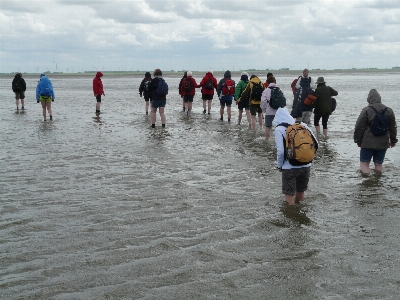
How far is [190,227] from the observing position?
6.75 m

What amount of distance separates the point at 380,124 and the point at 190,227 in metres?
4.70

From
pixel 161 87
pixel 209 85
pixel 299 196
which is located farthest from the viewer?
pixel 209 85

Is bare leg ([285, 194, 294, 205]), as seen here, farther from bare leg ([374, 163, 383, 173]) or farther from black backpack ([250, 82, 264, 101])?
black backpack ([250, 82, 264, 101])

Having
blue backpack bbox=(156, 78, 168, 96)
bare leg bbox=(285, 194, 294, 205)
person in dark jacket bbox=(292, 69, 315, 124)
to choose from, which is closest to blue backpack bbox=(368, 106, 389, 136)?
bare leg bbox=(285, 194, 294, 205)

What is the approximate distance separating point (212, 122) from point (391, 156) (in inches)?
346

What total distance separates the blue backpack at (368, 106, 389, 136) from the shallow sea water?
977 millimetres

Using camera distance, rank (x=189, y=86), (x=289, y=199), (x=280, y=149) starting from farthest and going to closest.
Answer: (x=189, y=86)
(x=289, y=199)
(x=280, y=149)

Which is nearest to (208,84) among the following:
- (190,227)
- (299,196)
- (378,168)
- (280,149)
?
(378,168)

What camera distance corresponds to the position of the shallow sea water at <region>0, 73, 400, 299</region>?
5.03 meters

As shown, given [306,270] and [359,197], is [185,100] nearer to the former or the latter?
[359,197]

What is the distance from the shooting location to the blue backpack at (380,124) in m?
9.27

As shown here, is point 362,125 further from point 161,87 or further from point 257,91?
point 161,87

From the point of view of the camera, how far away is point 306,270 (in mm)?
5359

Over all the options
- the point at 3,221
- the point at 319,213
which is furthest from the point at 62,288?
the point at 319,213
